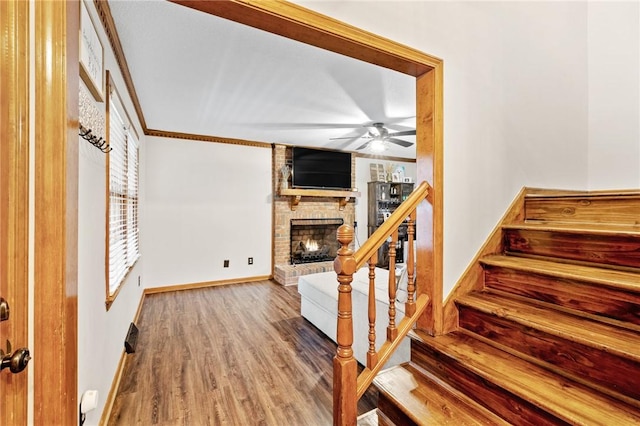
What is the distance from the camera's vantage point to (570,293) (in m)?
1.47

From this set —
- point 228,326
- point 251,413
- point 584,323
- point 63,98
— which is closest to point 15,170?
point 63,98

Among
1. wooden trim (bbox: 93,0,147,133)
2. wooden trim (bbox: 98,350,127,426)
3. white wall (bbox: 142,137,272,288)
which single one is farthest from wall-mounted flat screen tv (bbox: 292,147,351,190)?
wooden trim (bbox: 98,350,127,426)

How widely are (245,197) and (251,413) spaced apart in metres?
3.63

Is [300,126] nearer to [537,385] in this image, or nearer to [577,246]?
[577,246]

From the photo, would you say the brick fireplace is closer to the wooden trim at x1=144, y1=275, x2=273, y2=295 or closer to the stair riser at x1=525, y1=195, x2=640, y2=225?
the wooden trim at x1=144, y1=275, x2=273, y2=295

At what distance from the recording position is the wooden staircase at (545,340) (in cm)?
112

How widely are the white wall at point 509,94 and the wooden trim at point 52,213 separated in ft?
3.10

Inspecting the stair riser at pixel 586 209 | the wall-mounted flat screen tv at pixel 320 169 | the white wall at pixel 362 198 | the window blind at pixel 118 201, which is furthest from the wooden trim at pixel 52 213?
the white wall at pixel 362 198

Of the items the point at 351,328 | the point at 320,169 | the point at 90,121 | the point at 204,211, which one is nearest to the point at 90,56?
the point at 90,121

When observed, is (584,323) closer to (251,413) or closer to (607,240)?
(607,240)

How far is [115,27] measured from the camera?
1896mm

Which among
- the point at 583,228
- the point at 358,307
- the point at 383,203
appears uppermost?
the point at 383,203

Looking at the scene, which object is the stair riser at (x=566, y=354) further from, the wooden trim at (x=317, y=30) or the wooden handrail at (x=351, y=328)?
the wooden trim at (x=317, y=30)

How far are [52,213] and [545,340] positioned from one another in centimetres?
196
